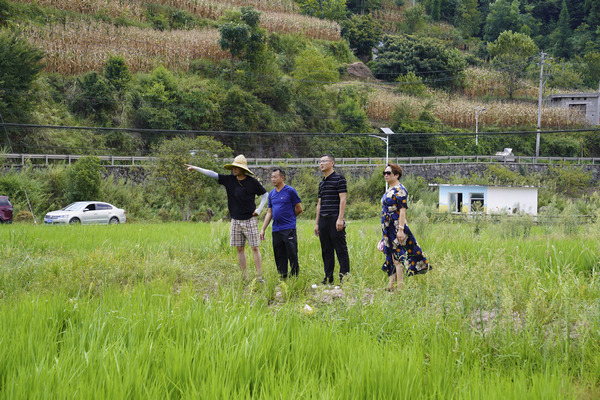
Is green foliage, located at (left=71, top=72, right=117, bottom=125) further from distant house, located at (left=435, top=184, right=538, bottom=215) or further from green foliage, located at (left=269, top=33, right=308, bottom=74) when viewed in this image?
green foliage, located at (left=269, top=33, right=308, bottom=74)

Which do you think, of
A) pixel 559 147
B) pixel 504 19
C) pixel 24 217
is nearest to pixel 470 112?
pixel 559 147

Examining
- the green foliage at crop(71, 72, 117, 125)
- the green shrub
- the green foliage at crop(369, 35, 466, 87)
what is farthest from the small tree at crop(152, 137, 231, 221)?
the green foliage at crop(369, 35, 466, 87)

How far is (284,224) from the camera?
23.8ft

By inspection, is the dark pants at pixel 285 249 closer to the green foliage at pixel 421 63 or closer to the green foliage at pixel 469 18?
the green foliage at pixel 421 63

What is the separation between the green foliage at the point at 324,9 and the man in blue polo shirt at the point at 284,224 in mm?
77741

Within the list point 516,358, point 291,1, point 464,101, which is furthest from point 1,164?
point 291,1

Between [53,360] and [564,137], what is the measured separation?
209 feet

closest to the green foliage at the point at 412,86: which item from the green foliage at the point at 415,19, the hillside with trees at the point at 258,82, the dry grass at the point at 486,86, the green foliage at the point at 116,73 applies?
the hillside with trees at the point at 258,82

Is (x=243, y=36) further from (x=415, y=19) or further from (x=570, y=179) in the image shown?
(x=415, y=19)

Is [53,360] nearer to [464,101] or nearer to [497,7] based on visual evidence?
[464,101]

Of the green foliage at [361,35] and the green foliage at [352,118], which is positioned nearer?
the green foliage at [352,118]

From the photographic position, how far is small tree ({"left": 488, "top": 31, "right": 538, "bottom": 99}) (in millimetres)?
70312

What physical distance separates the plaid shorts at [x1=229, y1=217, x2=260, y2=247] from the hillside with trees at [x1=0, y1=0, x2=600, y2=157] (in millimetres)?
9095

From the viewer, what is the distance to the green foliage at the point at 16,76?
27.4 metres
